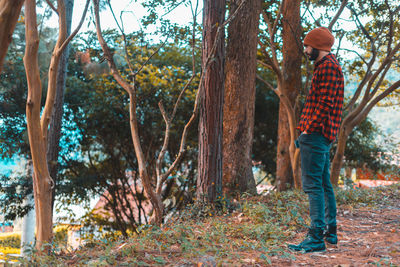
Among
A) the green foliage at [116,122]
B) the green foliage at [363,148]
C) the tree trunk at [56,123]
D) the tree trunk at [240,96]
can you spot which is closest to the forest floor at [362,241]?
the tree trunk at [240,96]

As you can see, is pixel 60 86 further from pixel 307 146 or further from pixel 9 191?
pixel 307 146

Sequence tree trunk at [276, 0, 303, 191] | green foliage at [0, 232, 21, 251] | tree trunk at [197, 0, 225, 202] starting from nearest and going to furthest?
tree trunk at [197, 0, 225, 202] < tree trunk at [276, 0, 303, 191] < green foliage at [0, 232, 21, 251]

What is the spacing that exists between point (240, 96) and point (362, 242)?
356cm

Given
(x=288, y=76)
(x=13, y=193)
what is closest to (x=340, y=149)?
(x=288, y=76)

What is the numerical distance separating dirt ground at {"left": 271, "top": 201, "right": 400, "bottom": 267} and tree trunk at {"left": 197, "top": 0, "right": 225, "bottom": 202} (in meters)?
1.97

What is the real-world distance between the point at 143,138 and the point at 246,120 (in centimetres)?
468

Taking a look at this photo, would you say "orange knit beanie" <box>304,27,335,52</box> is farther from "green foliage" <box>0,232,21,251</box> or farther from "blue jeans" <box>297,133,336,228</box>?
"green foliage" <box>0,232,21,251</box>

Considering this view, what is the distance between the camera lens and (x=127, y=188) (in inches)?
479

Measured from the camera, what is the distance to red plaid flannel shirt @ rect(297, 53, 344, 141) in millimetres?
3494

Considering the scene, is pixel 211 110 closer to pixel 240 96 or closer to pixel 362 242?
pixel 240 96

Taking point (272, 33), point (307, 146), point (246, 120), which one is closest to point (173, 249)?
point (307, 146)

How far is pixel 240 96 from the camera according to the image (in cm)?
705

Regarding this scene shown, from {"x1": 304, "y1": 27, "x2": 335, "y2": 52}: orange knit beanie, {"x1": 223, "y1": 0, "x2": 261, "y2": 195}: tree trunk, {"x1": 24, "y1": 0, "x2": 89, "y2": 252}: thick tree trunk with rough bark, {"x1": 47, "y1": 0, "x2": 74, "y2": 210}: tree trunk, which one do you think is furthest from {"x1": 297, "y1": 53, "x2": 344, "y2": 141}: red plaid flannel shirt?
{"x1": 47, "y1": 0, "x2": 74, "y2": 210}: tree trunk

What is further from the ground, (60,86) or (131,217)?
(60,86)
